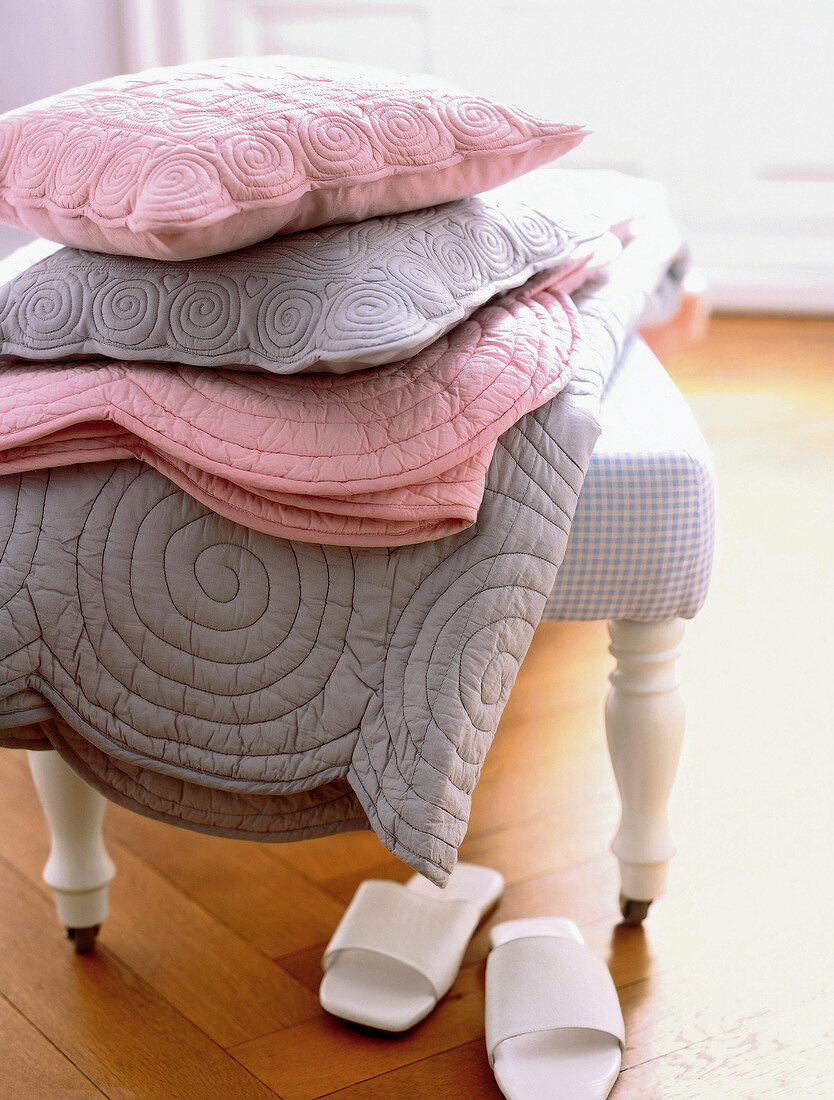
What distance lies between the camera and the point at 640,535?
859 millimetres

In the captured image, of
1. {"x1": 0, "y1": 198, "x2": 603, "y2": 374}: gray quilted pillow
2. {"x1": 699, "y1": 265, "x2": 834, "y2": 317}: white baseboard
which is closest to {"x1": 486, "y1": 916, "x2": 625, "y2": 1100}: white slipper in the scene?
{"x1": 0, "y1": 198, "x2": 603, "y2": 374}: gray quilted pillow

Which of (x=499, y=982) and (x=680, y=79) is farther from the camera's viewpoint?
(x=680, y=79)

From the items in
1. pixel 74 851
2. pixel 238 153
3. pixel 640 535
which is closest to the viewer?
pixel 238 153

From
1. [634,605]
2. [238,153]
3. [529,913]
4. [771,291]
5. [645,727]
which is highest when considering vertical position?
[238,153]

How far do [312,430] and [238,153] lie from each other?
182 mm

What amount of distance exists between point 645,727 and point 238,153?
52 centimetres

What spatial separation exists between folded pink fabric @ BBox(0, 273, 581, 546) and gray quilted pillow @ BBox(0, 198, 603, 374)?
0.02 meters

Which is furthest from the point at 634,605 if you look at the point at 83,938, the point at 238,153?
the point at 83,938

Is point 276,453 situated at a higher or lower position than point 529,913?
higher

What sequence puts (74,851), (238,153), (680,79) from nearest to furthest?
(238,153) → (74,851) → (680,79)

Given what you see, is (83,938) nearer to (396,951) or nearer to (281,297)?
(396,951)

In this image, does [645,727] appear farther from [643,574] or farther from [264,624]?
[264,624]

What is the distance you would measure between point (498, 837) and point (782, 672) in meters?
0.49

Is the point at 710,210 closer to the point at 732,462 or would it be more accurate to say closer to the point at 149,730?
the point at 732,462
